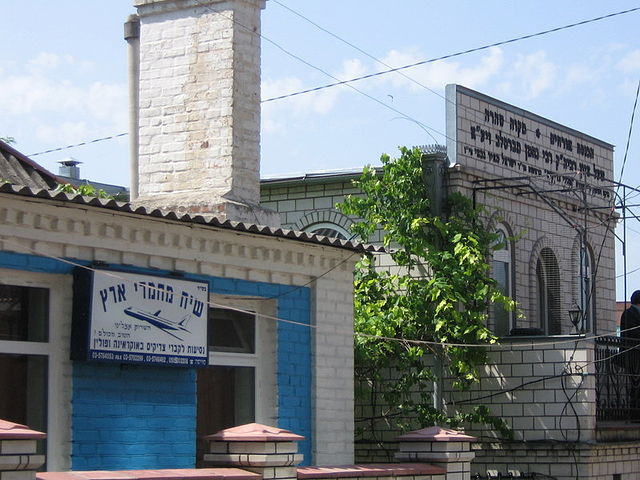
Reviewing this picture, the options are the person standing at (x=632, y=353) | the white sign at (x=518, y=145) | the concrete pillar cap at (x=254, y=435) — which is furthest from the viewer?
the white sign at (x=518, y=145)

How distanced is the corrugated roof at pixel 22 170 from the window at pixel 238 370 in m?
3.03

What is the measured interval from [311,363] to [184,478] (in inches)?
168

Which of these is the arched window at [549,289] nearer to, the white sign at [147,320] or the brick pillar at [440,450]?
the brick pillar at [440,450]

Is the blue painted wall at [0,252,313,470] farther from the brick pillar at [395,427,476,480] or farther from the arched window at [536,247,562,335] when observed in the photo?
the arched window at [536,247,562,335]

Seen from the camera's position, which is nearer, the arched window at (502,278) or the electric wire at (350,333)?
the electric wire at (350,333)

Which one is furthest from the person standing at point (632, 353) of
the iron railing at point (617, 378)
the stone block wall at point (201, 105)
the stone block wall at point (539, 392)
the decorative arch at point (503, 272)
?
the stone block wall at point (201, 105)

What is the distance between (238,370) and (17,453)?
5.63 meters

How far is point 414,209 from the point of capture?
20.0 meters

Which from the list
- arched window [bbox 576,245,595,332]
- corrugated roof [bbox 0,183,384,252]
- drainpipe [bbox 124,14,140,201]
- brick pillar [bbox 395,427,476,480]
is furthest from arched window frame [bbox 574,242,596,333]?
corrugated roof [bbox 0,183,384,252]

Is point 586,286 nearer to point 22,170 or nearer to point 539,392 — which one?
point 539,392

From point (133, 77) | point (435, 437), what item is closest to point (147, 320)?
point (435, 437)

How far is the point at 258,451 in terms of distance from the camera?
38.5 ft

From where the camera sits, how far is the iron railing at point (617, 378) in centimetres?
1983

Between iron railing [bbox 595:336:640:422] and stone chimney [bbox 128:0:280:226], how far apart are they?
635cm
